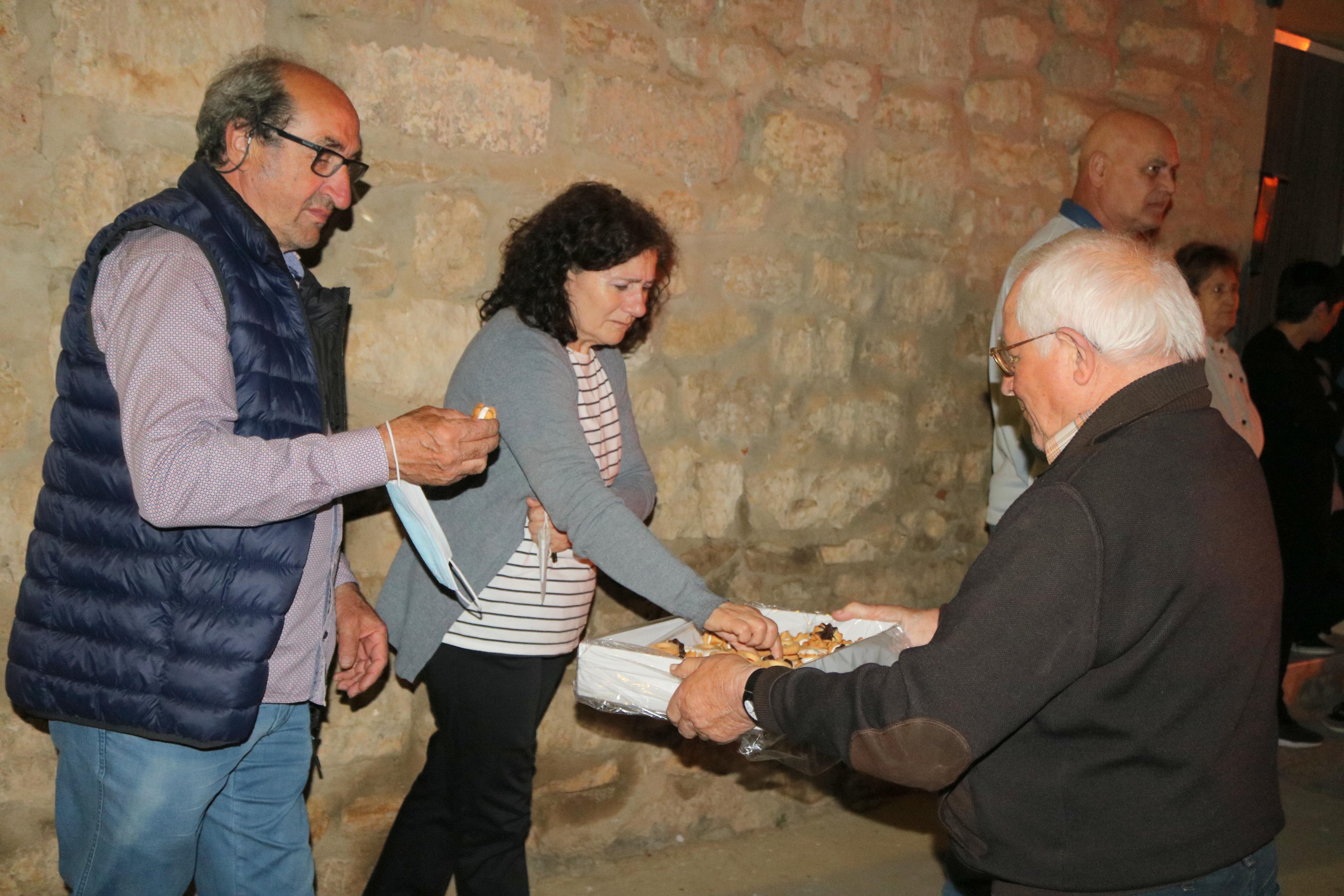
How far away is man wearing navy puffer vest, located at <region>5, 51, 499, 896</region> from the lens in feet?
5.41

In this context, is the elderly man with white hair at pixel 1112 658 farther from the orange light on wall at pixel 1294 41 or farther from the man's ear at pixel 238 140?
the orange light on wall at pixel 1294 41

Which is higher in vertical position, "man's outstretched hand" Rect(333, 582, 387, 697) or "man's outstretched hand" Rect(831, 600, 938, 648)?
"man's outstretched hand" Rect(831, 600, 938, 648)

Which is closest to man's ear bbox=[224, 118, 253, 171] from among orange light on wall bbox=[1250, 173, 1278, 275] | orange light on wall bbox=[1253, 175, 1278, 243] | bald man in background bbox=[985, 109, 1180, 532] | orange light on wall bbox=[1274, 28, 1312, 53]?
bald man in background bbox=[985, 109, 1180, 532]

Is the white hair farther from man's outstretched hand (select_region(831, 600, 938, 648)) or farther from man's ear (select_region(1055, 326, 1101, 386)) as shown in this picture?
man's outstretched hand (select_region(831, 600, 938, 648))

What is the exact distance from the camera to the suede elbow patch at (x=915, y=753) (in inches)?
57.5

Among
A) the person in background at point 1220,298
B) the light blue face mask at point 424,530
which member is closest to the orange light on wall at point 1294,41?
the person in background at point 1220,298

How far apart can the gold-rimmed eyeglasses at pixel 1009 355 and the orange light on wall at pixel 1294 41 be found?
16.1 feet

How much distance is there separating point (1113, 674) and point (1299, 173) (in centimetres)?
581

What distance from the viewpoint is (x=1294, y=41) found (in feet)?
18.7

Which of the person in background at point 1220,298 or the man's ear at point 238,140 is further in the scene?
the person in background at point 1220,298

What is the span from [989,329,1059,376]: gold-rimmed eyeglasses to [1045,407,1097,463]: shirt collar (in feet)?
0.40

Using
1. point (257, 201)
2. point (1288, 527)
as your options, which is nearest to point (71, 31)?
point (257, 201)

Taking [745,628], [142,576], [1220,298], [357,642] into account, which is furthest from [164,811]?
[1220,298]

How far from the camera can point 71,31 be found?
2172 mm
